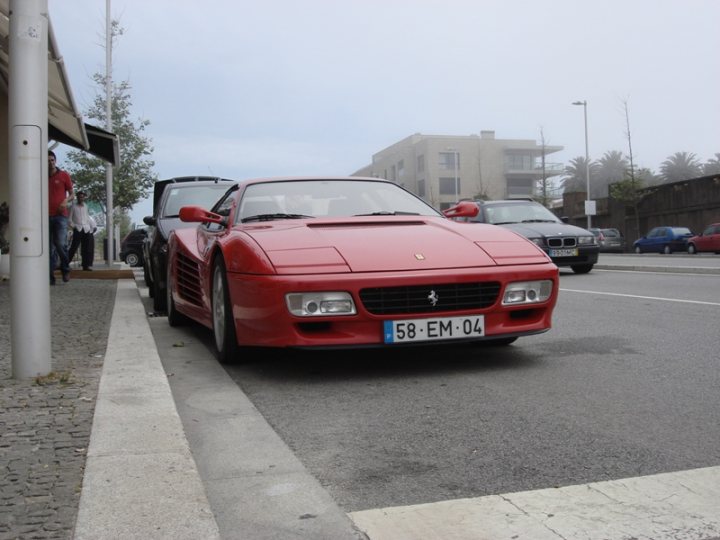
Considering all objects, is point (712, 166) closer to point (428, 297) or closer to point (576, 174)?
point (576, 174)

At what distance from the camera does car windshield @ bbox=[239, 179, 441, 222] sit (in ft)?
18.1

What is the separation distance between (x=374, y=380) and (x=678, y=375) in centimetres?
169

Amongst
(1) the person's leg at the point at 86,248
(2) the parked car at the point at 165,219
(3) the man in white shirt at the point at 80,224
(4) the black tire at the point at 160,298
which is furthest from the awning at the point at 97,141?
(4) the black tire at the point at 160,298

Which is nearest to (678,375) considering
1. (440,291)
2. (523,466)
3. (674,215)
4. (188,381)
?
(440,291)

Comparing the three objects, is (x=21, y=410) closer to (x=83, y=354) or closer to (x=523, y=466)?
(x=83, y=354)

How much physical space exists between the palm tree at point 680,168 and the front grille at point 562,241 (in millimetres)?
69749

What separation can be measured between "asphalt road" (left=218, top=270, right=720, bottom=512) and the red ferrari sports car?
28 centimetres

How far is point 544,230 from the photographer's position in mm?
14352

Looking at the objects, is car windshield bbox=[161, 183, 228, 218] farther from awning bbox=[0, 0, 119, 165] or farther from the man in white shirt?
the man in white shirt

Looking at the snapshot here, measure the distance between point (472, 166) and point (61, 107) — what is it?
273 ft

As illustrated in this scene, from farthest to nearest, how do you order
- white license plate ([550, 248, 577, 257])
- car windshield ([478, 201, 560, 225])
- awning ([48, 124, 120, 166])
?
car windshield ([478, 201, 560, 225])
white license plate ([550, 248, 577, 257])
awning ([48, 124, 120, 166])

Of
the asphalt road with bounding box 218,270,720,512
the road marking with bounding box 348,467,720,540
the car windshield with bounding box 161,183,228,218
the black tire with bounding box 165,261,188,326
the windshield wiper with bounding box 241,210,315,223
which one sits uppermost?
the car windshield with bounding box 161,183,228,218

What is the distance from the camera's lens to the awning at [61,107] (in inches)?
295

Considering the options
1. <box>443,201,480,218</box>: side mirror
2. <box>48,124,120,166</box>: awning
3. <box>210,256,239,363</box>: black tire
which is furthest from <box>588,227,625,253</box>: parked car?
<box>210,256,239,363</box>: black tire
